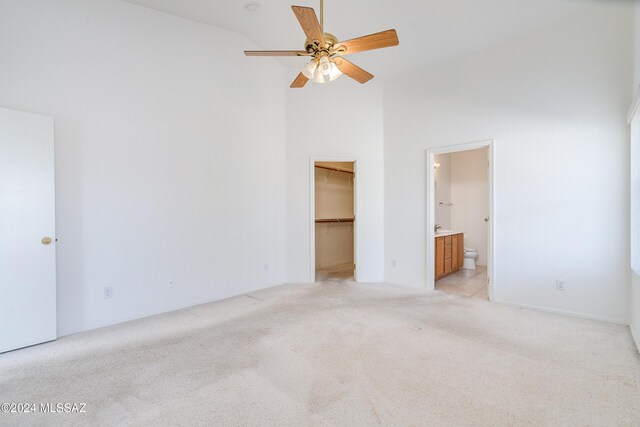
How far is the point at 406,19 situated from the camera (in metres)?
3.37

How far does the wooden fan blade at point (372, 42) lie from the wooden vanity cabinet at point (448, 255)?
10.8ft

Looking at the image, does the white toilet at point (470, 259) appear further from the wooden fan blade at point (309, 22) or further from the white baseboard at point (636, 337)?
the wooden fan blade at point (309, 22)

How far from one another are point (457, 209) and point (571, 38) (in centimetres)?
384

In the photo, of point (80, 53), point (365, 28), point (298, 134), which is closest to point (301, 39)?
point (365, 28)

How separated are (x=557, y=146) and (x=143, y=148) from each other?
4.68m

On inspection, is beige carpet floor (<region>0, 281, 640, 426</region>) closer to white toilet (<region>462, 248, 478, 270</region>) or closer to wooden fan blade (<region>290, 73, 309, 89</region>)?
wooden fan blade (<region>290, 73, 309, 89</region>)

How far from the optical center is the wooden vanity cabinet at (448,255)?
4.79 meters

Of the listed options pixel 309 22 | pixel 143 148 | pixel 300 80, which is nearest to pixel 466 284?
pixel 300 80

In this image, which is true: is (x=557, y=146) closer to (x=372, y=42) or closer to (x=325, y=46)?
(x=372, y=42)

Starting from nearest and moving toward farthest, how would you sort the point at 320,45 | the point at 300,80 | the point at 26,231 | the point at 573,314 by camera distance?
1. the point at 320,45
2. the point at 26,231
3. the point at 300,80
4. the point at 573,314

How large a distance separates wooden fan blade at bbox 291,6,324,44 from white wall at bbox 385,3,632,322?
109 inches

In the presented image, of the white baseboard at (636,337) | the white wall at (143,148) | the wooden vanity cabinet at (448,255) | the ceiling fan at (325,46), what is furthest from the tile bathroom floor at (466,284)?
the ceiling fan at (325,46)

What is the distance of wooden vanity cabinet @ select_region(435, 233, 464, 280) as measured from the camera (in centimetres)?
479

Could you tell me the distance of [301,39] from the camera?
12.7ft
